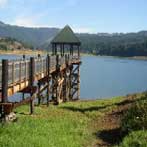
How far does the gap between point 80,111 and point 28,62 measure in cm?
666

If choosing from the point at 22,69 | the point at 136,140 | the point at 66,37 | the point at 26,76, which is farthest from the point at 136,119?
the point at 66,37

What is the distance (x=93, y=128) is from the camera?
2339 cm

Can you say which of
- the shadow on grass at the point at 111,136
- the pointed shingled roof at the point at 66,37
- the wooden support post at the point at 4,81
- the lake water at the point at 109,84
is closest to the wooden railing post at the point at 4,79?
the wooden support post at the point at 4,81

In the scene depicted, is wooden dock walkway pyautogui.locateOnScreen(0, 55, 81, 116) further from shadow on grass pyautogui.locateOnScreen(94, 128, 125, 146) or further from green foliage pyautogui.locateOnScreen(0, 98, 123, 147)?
shadow on grass pyautogui.locateOnScreen(94, 128, 125, 146)

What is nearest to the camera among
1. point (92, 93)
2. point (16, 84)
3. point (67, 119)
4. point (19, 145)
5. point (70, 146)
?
point (19, 145)

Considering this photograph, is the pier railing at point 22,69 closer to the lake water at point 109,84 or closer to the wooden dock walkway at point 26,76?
the wooden dock walkway at point 26,76

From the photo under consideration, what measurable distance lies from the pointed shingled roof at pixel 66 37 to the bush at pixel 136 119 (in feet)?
101

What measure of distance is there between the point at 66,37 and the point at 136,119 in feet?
111

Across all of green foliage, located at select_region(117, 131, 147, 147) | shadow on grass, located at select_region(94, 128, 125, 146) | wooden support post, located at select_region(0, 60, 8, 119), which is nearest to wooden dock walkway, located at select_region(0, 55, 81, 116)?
wooden support post, located at select_region(0, 60, 8, 119)

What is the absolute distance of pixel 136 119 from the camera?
835 inches

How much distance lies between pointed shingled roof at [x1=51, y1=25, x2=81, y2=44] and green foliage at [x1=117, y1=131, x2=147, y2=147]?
35.6m

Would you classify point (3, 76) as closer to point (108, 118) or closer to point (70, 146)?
point (70, 146)

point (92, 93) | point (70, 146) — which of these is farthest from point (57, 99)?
point (92, 93)

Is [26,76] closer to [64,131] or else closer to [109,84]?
[64,131]
